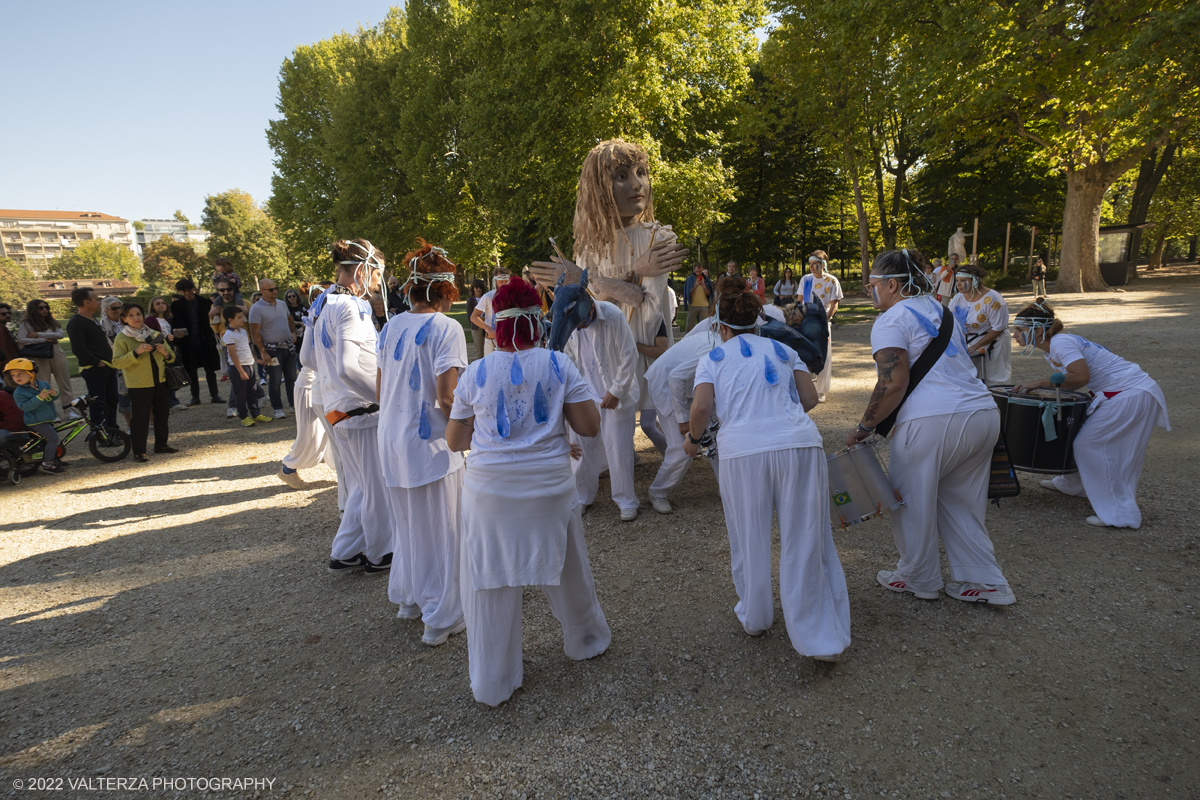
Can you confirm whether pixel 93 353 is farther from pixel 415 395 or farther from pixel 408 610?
pixel 415 395

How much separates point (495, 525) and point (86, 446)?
9.41 meters

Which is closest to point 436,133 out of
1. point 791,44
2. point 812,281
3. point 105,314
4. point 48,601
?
point 791,44

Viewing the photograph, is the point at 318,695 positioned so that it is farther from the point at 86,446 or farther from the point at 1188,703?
the point at 86,446

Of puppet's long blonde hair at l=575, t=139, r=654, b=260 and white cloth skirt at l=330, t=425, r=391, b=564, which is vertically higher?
puppet's long blonde hair at l=575, t=139, r=654, b=260

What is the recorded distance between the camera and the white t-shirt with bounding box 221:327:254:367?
9188 millimetres

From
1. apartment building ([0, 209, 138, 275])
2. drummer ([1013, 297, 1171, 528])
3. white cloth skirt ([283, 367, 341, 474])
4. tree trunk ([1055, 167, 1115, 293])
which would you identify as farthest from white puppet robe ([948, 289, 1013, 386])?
apartment building ([0, 209, 138, 275])

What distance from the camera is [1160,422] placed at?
15.3ft

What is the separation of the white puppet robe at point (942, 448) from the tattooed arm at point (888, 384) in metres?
0.05

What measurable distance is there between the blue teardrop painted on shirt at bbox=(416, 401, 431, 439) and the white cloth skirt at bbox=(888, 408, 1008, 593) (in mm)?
2555

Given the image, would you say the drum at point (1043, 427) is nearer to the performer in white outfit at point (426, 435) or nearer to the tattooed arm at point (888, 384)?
the tattooed arm at point (888, 384)

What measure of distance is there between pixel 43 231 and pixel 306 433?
18515cm

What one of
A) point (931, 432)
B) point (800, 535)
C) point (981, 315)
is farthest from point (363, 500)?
point (981, 315)

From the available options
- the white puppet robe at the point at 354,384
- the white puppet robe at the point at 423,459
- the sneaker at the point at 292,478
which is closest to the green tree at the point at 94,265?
the sneaker at the point at 292,478

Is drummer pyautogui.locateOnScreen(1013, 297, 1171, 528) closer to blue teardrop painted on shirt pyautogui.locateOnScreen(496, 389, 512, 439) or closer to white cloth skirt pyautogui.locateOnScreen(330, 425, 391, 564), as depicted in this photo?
blue teardrop painted on shirt pyautogui.locateOnScreen(496, 389, 512, 439)
